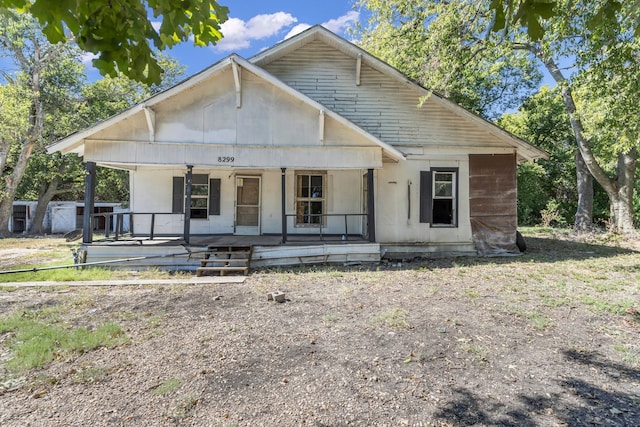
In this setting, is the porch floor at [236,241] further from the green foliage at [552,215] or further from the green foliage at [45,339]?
the green foliage at [552,215]

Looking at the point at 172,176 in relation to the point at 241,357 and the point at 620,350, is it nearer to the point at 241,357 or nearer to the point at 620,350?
the point at 241,357

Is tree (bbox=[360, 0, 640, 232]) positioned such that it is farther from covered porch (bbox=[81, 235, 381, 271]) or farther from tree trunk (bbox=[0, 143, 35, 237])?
tree trunk (bbox=[0, 143, 35, 237])

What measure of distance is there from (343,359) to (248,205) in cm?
840

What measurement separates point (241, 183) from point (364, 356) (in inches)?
340

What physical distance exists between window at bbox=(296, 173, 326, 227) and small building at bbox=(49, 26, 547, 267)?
0.03m

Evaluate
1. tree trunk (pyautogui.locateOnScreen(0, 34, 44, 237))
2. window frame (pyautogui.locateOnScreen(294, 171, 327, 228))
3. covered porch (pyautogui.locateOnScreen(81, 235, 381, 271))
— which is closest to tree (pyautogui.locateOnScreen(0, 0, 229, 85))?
covered porch (pyautogui.locateOnScreen(81, 235, 381, 271))

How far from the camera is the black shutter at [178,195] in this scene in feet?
37.6

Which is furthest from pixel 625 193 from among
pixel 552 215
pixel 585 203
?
pixel 552 215

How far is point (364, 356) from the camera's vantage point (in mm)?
3957

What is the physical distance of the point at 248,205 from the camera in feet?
38.2

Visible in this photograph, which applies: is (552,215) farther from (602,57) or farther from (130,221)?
(130,221)

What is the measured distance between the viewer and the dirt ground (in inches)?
115

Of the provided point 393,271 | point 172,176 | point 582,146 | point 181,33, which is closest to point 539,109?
point 582,146

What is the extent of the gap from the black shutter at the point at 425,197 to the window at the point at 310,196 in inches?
122
